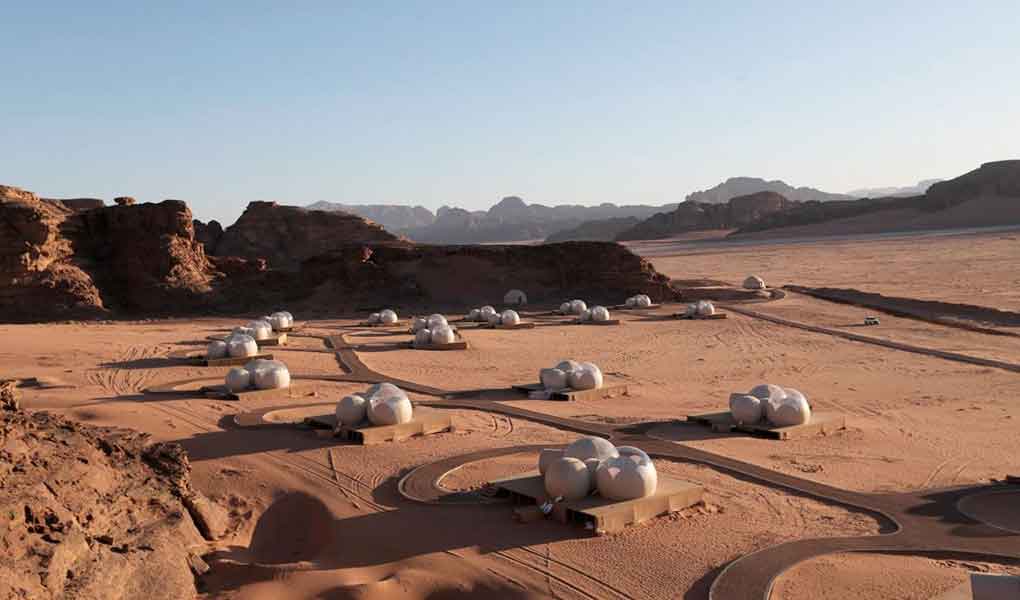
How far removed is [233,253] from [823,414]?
44.3 m

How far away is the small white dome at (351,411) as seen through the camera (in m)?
15.3

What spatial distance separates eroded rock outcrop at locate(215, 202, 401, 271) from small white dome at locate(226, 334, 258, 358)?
2992 cm

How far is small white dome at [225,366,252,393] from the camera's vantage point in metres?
18.7

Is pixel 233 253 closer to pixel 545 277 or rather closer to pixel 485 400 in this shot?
pixel 545 277

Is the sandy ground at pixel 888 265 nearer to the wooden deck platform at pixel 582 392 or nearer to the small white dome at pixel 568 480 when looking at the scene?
the wooden deck platform at pixel 582 392

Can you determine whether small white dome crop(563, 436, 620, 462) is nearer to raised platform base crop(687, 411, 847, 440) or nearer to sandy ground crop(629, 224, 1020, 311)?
raised platform base crop(687, 411, 847, 440)

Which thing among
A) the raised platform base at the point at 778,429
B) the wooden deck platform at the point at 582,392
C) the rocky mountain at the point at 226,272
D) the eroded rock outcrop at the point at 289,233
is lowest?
the raised platform base at the point at 778,429

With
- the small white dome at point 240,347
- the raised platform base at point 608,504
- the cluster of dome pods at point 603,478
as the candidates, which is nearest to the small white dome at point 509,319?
the small white dome at point 240,347

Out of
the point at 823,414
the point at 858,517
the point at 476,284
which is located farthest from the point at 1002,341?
the point at 476,284

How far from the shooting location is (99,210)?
3834 cm

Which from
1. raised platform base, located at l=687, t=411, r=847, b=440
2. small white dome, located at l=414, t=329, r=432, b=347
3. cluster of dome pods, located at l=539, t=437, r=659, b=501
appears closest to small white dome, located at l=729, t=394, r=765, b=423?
raised platform base, located at l=687, t=411, r=847, b=440

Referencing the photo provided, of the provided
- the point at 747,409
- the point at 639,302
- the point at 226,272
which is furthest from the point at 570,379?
the point at 226,272

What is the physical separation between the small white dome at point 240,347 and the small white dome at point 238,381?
5245 millimetres

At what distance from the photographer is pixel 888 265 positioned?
60.6 meters
